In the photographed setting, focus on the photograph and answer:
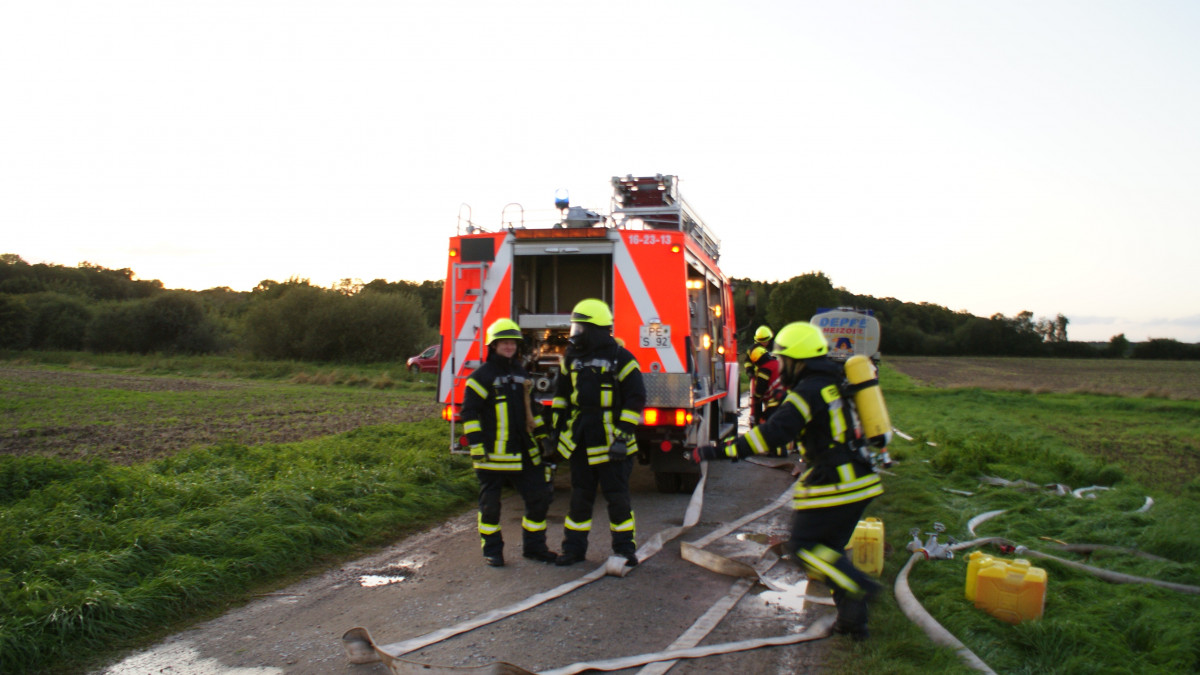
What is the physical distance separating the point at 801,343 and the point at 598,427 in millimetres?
1806

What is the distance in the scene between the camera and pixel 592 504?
18.0ft

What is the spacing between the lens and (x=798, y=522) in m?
4.15

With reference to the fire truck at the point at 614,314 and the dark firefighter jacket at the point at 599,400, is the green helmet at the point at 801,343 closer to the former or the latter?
the dark firefighter jacket at the point at 599,400

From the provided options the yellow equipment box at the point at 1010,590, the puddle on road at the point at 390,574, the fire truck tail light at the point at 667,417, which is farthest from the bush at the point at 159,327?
the yellow equipment box at the point at 1010,590

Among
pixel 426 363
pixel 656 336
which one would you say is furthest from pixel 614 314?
pixel 426 363

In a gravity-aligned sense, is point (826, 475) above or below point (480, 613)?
above

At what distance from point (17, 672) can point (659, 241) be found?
228 inches

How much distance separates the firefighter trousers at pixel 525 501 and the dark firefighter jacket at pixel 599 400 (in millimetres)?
303

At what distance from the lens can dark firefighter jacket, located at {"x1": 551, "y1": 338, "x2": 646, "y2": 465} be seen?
5465 millimetres

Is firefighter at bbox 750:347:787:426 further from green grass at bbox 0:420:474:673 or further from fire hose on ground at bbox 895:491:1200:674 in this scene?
green grass at bbox 0:420:474:673

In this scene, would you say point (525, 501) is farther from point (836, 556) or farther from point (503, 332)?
point (836, 556)

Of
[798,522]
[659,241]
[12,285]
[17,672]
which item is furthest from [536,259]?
[12,285]

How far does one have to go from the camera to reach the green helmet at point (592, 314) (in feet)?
18.4

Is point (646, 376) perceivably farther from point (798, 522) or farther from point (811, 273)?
point (811, 273)
